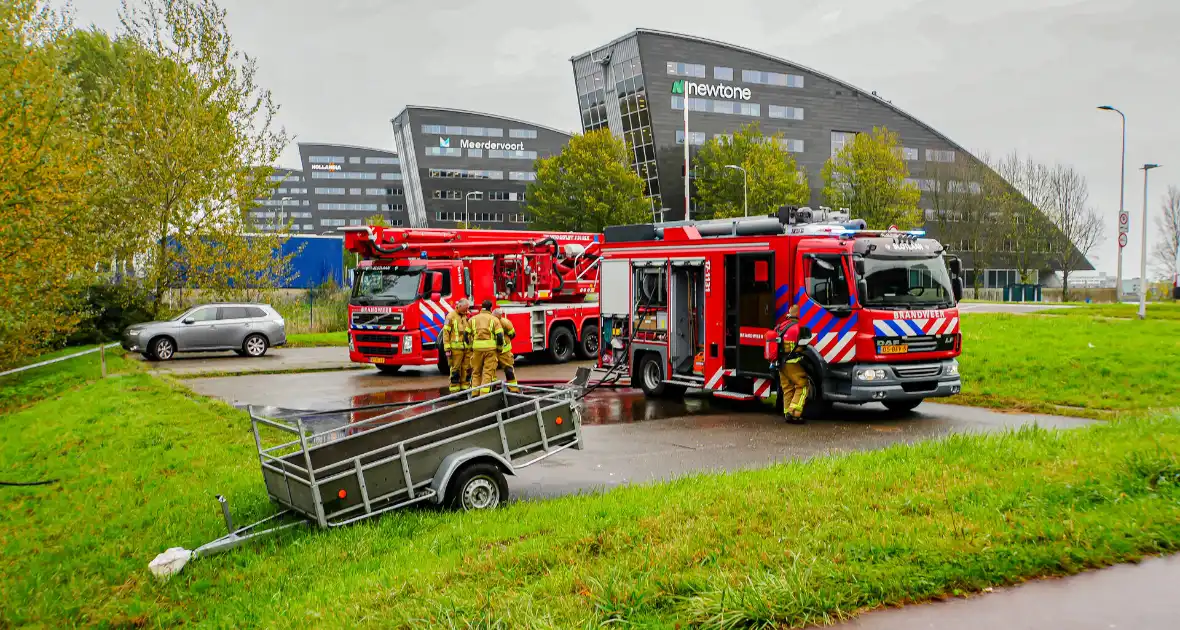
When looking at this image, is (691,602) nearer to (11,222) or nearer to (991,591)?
(991,591)

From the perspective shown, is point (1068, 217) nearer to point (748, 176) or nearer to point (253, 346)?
point (748, 176)

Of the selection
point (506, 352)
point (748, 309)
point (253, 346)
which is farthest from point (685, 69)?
point (506, 352)

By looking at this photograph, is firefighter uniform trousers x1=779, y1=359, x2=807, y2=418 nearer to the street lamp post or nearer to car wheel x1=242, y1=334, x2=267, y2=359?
car wheel x1=242, y1=334, x2=267, y2=359

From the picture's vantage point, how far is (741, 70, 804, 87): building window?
7338 cm

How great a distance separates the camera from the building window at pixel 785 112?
244ft

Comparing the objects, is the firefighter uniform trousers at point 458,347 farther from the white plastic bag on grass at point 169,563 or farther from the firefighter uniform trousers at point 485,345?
the white plastic bag on grass at point 169,563

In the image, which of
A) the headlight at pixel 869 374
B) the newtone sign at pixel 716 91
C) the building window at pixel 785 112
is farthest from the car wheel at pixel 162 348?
the building window at pixel 785 112

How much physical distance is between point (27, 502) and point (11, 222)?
3497 millimetres

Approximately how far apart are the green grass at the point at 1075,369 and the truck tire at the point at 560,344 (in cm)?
905

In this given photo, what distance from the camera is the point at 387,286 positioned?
2030 cm

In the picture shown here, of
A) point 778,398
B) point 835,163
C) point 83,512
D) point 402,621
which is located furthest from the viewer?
point 835,163

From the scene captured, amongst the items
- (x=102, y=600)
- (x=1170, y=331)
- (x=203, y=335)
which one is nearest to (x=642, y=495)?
(x=102, y=600)

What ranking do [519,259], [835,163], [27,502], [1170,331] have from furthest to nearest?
[835,163] < [519,259] < [1170,331] < [27,502]

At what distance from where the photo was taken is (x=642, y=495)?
25.2 feet
